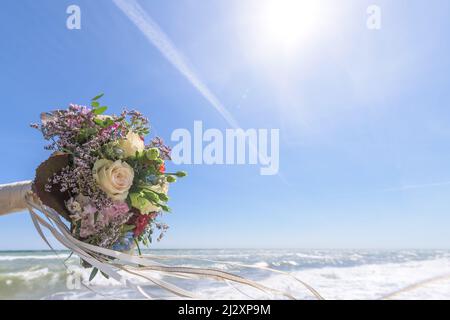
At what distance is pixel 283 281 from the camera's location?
26.0 feet

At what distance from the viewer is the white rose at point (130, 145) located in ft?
4.20

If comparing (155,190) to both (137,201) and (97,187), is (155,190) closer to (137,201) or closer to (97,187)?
(137,201)

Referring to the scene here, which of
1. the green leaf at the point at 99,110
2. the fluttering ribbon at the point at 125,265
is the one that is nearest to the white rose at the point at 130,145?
the green leaf at the point at 99,110

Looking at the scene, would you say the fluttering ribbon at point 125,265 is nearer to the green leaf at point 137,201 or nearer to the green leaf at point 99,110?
the green leaf at point 137,201

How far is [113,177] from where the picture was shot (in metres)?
1.21

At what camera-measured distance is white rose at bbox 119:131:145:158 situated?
128cm

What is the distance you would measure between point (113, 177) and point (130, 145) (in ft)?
0.42

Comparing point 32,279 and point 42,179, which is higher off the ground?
point 42,179

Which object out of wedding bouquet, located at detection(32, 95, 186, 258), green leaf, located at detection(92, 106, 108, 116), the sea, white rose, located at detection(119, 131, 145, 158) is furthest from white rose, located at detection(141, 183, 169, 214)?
the sea

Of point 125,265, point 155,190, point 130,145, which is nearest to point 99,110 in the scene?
point 130,145

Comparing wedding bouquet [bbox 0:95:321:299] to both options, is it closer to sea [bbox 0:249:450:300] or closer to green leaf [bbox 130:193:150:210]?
green leaf [bbox 130:193:150:210]

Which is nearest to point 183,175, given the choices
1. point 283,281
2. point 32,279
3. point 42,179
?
point 42,179
